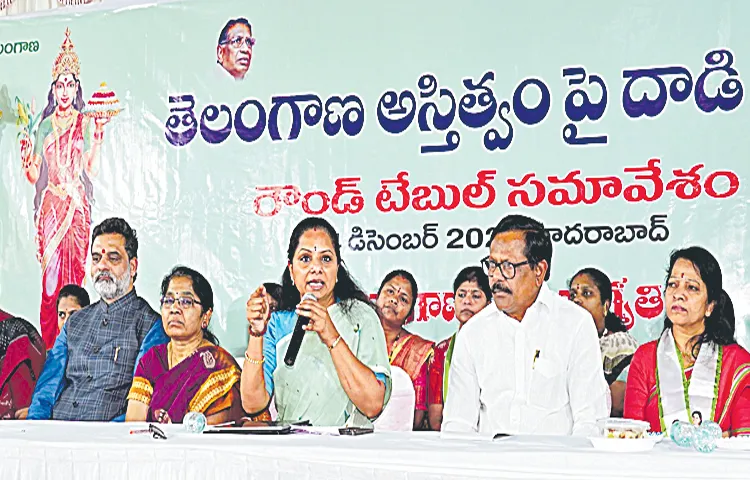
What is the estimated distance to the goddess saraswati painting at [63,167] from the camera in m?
4.83

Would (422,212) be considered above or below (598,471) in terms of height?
above

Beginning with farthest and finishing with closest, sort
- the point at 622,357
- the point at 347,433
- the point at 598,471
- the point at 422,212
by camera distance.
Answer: the point at 422,212 → the point at 622,357 → the point at 347,433 → the point at 598,471

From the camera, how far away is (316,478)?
3340 mm

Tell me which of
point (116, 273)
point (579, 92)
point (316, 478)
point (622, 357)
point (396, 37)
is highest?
point (396, 37)

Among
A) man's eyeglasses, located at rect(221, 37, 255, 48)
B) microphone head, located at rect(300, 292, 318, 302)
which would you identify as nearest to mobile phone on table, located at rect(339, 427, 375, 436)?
microphone head, located at rect(300, 292, 318, 302)

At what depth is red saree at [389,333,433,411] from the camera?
430 centimetres

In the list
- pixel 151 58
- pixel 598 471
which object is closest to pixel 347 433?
pixel 598 471

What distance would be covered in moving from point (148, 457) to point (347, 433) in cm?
71

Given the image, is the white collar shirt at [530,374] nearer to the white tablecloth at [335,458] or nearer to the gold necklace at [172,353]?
the white tablecloth at [335,458]

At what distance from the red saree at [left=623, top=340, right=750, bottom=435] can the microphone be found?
139 cm

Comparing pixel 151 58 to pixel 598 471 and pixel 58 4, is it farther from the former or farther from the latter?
pixel 598 471

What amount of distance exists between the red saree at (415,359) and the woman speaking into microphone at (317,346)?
2.2 inches

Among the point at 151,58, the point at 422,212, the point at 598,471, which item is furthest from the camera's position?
the point at 151,58

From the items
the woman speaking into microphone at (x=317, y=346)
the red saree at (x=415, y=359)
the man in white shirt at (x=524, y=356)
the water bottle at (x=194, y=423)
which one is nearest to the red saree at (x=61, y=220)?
the woman speaking into microphone at (x=317, y=346)
